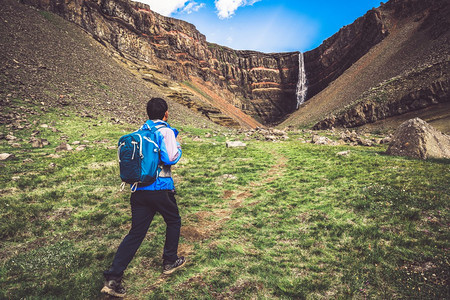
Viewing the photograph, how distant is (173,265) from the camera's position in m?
4.28

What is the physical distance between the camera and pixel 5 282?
374 centimetres

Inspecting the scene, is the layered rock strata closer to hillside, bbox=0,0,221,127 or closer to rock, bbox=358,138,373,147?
rock, bbox=358,138,373,147

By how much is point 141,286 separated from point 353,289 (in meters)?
4.00

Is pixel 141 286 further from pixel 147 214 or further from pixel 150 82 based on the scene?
pixel 150 82

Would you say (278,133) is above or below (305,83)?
below

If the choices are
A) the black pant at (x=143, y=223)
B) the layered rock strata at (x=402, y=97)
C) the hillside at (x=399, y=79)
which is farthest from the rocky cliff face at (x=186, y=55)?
the black pant at (x=143, y=223)

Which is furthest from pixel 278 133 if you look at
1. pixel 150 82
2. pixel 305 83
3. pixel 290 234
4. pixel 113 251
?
pixel 305 83

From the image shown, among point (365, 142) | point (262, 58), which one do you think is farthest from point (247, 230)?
point (262, 58)

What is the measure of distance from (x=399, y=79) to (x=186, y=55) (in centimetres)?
8185

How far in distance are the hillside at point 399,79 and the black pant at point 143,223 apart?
36764mm

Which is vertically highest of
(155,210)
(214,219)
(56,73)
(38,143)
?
(56,73)

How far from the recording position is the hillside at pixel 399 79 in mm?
32531

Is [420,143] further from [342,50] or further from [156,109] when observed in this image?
[342,50]

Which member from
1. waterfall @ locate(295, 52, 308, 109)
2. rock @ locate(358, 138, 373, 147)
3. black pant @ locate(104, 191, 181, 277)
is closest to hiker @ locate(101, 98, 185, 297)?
black pant @ locate(104, 191, 181, 277)
